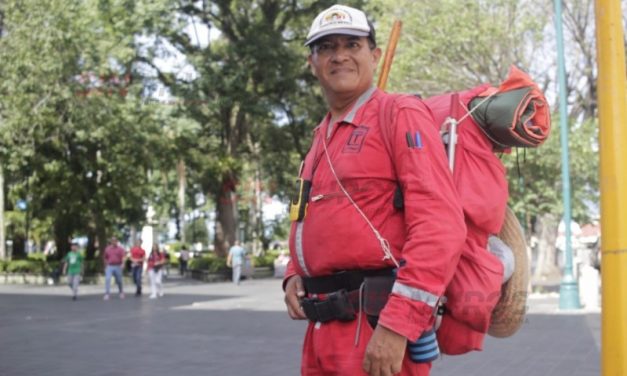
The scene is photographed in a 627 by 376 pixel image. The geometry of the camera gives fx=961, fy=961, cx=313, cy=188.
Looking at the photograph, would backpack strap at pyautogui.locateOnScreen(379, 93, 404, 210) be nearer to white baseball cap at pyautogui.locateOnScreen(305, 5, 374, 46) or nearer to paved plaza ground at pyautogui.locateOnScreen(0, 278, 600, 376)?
white baseball cap at pyautogui.locateOnScreen(305, 5, 374, 46)

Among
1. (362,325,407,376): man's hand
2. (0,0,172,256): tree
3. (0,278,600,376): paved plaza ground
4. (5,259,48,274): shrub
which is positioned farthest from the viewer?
(5,259,48,274): shrub

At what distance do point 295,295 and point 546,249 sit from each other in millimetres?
34828

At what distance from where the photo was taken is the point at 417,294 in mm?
2801

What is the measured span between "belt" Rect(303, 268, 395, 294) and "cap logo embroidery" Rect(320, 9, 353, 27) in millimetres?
829

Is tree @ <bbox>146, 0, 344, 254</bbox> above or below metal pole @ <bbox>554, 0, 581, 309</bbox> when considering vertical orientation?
above

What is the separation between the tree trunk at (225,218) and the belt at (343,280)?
3438 centimetres

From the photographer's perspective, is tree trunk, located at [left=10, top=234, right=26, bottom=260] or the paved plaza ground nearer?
the paved plaza ground

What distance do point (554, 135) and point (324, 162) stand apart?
25.3m

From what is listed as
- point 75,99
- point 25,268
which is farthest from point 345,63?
point 25,268

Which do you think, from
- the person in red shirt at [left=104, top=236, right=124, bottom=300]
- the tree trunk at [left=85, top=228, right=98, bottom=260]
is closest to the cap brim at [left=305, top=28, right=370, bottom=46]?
the person in red shirt at [left=104, top=236, right=124, bottom=300]

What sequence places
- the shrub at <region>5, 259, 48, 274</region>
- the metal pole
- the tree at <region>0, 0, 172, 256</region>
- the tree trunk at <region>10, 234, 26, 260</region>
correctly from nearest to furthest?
the metal pole, the tree at <region>0, 0, 172, 256</region>, the shrub at <region>5, 259, 48, 274</region>, the tree trunk at <region>10, 234, 26, 260</region>

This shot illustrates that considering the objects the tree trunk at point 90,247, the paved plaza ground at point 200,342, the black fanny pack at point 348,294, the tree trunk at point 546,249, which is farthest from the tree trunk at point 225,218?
the black fanny pack at point 348,294

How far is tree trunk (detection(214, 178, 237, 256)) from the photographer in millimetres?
38000

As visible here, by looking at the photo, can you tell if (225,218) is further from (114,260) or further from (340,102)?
(340,102)
